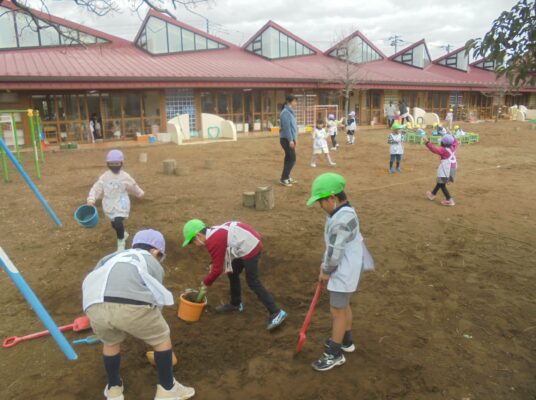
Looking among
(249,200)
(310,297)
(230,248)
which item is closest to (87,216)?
(249,200)

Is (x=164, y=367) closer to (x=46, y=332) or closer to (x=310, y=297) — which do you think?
(x=46, y=332)

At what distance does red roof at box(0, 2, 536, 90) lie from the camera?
16328mm

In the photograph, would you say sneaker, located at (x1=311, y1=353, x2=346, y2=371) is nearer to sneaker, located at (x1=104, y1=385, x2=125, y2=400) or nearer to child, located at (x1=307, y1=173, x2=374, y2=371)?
child, located at (x1=307, y1=173, x2=374, y2=371)

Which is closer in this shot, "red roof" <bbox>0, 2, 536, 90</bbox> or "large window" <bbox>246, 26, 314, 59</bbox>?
"red roof" <bbox>0, 2, 536, 90</bbox>

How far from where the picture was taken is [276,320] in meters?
3.58

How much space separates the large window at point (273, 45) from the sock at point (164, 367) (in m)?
26.1

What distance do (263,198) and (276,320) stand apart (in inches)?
145

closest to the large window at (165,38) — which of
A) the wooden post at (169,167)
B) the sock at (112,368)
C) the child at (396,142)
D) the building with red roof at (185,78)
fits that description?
the building with red roof at (185,78)

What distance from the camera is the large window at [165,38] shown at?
74.0 feet

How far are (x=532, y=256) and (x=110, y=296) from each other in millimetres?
4928

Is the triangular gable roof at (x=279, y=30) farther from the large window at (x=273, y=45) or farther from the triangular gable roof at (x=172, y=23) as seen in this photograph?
the triangular gable roof at (x=172, y=23)

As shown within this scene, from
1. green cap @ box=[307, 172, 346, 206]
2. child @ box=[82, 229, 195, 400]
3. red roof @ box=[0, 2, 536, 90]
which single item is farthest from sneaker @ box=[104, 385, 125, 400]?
red roof @ box=[0, 2, 536, 90]

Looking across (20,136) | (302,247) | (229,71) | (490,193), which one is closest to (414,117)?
(229,71)

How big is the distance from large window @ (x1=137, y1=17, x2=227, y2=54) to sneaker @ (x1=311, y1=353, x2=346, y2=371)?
22283mm
